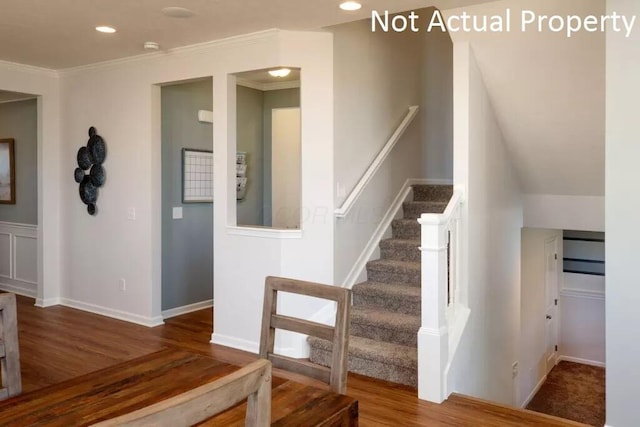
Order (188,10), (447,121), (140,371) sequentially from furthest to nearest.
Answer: (447,121), (188,10), (140,371)

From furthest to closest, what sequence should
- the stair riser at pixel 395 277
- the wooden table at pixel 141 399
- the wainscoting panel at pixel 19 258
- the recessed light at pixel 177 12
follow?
the wainscoting panel at pixel 19 258
the stair riser at pixel 395 277
the recessed light at pixel 177 12
the wooden table at pixel 141 399

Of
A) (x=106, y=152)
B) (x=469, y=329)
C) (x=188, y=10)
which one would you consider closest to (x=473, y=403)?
(x=469, y=329)

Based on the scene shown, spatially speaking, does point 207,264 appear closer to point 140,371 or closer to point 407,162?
point 407,162

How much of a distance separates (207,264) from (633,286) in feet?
13.8

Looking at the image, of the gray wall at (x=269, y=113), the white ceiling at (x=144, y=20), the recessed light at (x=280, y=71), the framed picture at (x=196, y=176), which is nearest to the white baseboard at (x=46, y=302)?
the framed picture at (x=196, y=176)

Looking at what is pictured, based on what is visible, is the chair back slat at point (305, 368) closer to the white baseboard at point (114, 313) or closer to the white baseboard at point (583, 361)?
the white baseboard at point (114, 313)

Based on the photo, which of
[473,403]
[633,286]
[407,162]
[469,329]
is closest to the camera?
[633,286]

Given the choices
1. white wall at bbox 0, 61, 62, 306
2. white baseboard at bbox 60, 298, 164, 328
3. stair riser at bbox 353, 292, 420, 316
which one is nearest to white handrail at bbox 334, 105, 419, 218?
stair riser at bbox 353, 292, 420, 316

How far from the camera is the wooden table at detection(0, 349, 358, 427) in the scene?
1.39 metres

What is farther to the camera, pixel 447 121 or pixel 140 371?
pixel 447 121

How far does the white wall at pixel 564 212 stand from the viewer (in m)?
4.73

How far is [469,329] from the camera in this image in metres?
3.83

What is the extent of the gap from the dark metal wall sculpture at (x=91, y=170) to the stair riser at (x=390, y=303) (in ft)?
9.76

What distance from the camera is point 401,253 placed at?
4.64m
